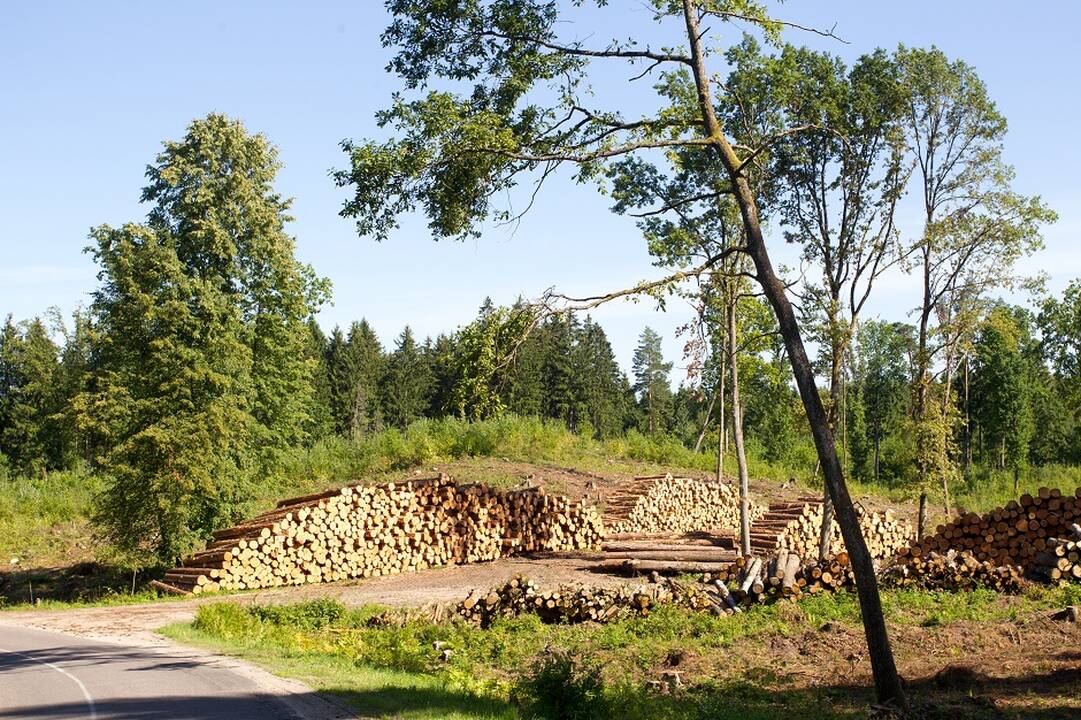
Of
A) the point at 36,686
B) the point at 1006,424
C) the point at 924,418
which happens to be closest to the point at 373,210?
the point at 36,686

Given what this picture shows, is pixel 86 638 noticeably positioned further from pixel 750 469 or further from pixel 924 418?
pixel 750 469

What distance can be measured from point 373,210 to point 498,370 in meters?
2.73

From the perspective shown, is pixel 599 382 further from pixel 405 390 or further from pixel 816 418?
pixel 816 418

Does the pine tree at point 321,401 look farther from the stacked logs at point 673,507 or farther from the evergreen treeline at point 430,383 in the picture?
the stacked logs at point 673,507

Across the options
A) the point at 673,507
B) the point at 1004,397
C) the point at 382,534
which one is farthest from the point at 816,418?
the point at 1004,397

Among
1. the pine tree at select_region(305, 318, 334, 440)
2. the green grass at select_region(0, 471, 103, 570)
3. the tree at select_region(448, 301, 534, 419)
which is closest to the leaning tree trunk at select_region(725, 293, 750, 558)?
the tree at select_region(448, 301, 534, 419)

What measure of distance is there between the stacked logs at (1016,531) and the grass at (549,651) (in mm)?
1445

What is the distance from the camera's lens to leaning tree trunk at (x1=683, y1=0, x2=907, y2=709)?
959 centimetres

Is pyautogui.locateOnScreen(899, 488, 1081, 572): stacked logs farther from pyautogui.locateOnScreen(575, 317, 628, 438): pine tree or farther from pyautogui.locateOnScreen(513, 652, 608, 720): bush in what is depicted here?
pyautogui.locateOnScreen(575, 317, 628, 438): pine tree

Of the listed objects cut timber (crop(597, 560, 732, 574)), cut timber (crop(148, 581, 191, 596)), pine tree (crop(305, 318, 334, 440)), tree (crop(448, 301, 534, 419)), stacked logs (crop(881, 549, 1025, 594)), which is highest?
pine tree (crop(305, 318, 334, 440))

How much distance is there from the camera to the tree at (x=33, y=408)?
62.8 metres

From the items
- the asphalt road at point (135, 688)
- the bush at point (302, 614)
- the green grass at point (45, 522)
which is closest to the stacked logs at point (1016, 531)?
the bush at point (302, 614)

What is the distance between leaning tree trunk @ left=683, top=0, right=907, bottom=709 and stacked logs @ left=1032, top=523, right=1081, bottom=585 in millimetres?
6741

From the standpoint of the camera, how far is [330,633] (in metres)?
14.4
